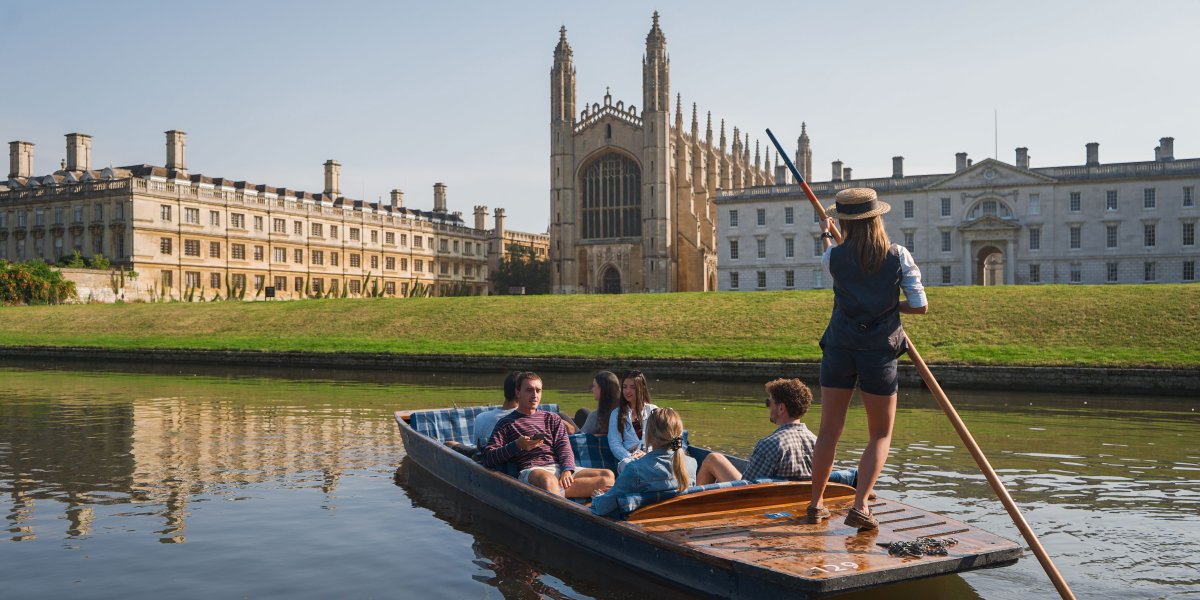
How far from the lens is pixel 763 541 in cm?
704

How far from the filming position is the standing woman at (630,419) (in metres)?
10.3

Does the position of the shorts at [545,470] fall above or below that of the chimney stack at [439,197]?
below

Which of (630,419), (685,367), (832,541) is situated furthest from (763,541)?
(685,367)

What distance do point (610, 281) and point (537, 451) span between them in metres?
72.0

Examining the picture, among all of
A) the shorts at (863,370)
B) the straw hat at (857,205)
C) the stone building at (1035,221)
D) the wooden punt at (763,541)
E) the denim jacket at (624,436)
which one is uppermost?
the stone building at (1035,221)

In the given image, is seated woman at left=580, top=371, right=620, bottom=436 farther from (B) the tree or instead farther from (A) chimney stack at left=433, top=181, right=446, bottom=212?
(A) chimney stack at left=433, top=181, right=446, bottom=212

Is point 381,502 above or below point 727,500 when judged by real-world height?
below

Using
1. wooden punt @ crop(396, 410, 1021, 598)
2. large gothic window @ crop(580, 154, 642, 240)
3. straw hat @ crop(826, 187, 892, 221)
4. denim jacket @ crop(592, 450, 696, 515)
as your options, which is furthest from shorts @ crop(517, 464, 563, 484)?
large gothic window @ crop(580, 154, 642, 240)

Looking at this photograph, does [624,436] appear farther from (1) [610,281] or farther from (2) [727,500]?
(1) [610,281]

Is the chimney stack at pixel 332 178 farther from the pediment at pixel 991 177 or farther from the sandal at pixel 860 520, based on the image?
the sandal at pixel 860 520

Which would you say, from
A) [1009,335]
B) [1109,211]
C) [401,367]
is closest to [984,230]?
[1109,211]

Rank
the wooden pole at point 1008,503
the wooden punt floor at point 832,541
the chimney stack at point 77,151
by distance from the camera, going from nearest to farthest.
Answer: the wooden pole at point 1008,503
the wooden punt floor at point 832,541
the chimney stack at point 77,151

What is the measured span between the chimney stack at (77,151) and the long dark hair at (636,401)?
80.4 meters

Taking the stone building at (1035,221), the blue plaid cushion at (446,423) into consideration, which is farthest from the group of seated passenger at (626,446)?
the stone building at (1035,221)
